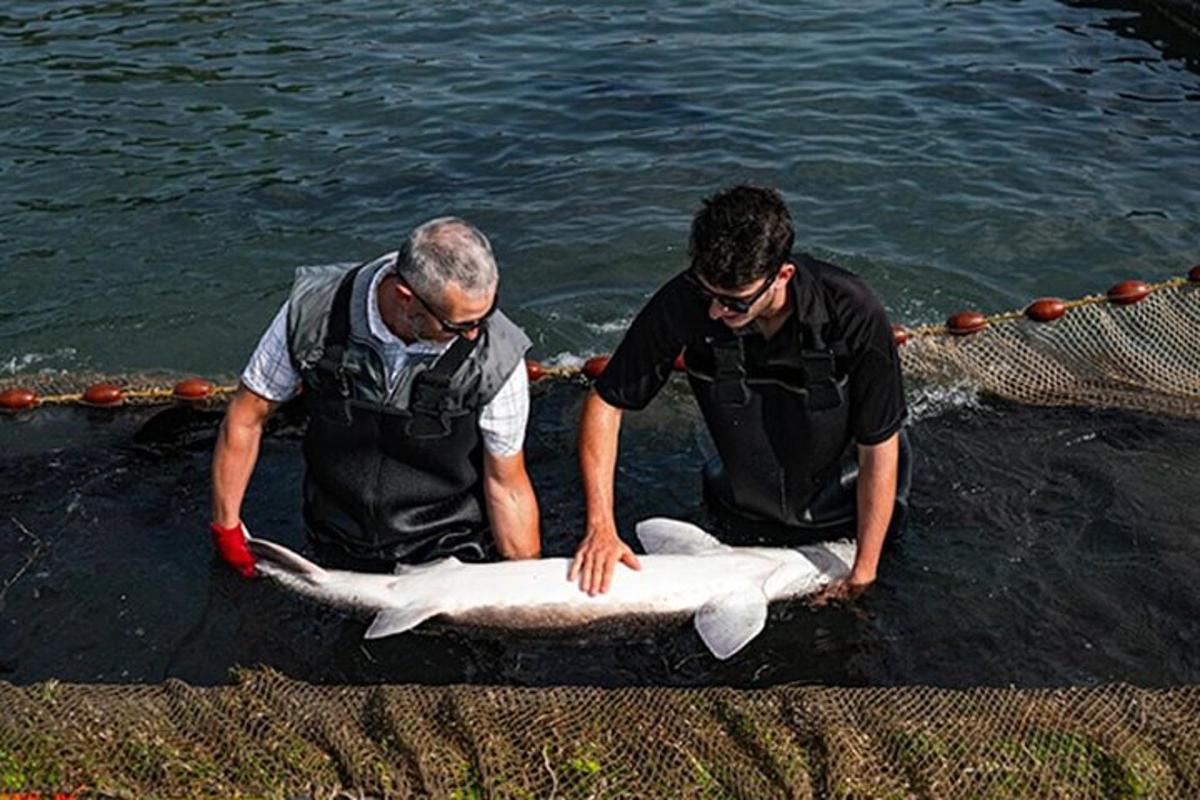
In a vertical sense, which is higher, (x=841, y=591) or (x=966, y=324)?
(x=966, y=324)

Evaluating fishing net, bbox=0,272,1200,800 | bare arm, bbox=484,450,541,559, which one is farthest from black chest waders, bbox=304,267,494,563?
fishing net, bbox=0,272,1200,800

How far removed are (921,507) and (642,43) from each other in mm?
9715

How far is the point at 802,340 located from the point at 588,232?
222 inches

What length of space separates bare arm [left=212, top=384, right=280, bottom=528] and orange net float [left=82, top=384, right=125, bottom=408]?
214 cm

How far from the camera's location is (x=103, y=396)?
7.70 metres

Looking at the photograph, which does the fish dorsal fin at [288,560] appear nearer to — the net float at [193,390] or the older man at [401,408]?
the older man at [401,408]

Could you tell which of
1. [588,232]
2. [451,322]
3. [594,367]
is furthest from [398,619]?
[588,232]

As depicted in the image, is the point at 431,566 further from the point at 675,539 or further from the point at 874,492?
the point at 874,492

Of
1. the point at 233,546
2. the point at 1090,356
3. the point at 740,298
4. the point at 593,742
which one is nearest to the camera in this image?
the point at 593,742

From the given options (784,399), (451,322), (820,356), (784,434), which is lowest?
(784,434)

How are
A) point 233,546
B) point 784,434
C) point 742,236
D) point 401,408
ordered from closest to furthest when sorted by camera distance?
point 742,236
point 401,408
point 784,434
point 233,546

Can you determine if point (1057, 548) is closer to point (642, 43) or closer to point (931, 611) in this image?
point (931, 611)

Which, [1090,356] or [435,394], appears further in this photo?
[1090,356]

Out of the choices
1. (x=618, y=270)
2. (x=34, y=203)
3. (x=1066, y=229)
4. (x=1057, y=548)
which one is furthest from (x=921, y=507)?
(x=34, y=203)
